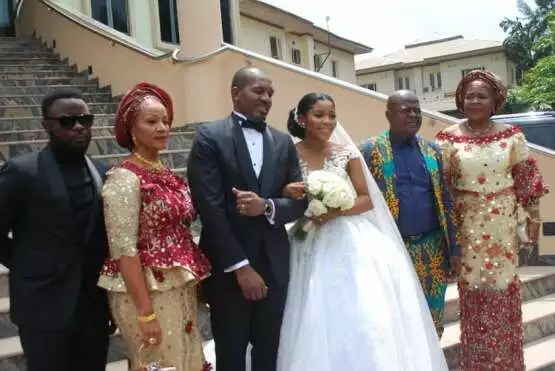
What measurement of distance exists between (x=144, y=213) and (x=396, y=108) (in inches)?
71.3

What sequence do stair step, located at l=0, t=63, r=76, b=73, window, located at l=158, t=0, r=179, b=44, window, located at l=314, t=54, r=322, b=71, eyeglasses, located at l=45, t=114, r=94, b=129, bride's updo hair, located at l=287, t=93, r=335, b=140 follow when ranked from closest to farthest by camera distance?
eyeglasses, located at l=45, t=114, r=94, b=129, bride's updo hair, located at l=287, t=93, r=335, b=140, stair step, located at l=0, t=63, r=76, b=73, window, located at l=158, t=0, r=179, b=44, window, located at l=314, t=54, r=322, b=71

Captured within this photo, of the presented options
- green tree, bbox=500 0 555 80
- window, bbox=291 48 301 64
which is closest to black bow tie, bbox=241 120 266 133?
window, bbox=291 48 301 64

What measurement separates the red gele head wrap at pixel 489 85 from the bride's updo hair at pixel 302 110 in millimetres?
961

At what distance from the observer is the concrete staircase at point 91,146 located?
4105mm

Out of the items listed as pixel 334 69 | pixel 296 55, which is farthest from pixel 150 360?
pixel 334 69

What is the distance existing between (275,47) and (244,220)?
1890 centimetres

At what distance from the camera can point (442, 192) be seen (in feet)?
13.0

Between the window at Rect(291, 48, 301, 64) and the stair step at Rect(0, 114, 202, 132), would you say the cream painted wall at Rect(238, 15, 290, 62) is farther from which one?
the stair step at Rect(0, 114, 202, 132)

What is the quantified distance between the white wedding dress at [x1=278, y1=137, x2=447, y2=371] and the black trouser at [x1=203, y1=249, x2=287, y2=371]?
0.43 feet

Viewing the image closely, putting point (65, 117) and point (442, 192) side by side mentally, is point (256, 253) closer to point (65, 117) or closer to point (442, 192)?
point (65, 117)

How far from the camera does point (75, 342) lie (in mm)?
2854

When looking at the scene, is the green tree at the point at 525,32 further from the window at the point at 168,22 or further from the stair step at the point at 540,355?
the stair step at the point at 540,355

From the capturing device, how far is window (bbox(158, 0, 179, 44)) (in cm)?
1576

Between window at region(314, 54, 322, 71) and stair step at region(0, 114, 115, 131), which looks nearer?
stair step at region(0, 114, 115, 131)
